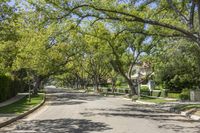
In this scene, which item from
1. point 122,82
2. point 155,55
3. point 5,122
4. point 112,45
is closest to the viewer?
point 5,122

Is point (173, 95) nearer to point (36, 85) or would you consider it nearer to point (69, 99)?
point (69, 99)

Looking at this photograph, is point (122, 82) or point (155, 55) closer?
point (155, 55)

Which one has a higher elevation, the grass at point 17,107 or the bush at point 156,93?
the bush at point 156,93

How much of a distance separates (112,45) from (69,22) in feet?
64.4

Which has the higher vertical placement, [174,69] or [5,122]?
[174,69]

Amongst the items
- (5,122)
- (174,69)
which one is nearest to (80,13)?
(5,122)

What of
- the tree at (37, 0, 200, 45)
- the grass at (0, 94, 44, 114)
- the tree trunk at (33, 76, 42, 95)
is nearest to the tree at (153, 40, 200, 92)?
the tree at (37, 0, 200, 45)

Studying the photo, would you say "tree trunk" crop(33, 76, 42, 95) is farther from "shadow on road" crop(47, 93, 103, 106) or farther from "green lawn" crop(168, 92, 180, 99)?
A: "green lawn" crop(168, 92, 180, 99)

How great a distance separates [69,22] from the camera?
22281 mm

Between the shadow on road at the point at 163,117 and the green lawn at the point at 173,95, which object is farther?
the green lawn at the point at 173,95

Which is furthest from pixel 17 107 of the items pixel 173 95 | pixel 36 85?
pixel 36 85

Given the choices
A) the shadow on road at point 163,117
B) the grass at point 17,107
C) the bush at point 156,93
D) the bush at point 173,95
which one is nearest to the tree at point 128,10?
the shadow on road at point 163,117

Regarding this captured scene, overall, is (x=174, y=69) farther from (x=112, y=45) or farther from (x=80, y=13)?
(x=80, y=13)

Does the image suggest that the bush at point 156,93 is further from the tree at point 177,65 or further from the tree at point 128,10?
the tree at point 128,10
